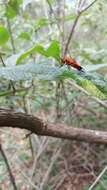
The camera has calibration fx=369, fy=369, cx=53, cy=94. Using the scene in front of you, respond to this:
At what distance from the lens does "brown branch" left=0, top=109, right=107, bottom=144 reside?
39.6 inches

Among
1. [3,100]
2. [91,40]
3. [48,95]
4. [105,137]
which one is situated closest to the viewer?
[105,137]

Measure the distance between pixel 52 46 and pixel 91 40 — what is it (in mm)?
4226

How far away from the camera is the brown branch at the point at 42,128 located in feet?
3.30

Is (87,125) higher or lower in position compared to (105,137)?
lower

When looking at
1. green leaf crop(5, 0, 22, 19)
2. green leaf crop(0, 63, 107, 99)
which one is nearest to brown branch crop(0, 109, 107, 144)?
green leaf crop(0, 63, 107, 99)

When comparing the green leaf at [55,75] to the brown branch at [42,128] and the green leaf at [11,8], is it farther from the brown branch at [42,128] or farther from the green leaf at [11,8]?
the green leaf at [11,8]

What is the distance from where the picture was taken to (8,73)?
728mm

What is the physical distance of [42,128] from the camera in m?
1.14

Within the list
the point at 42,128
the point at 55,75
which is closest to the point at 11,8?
the point at 42,128

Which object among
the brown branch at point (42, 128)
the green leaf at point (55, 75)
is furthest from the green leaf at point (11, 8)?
the green leaf at point (55, 75)

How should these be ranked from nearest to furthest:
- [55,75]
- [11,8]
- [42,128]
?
1. [55,75]
2. [42,128]
3. [11,8]

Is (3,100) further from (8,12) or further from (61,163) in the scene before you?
(61,163)

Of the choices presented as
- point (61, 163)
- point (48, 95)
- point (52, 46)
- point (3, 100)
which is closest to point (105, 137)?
point (52, 46)

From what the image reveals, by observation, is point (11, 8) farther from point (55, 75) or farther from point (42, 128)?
point (55, 75)
